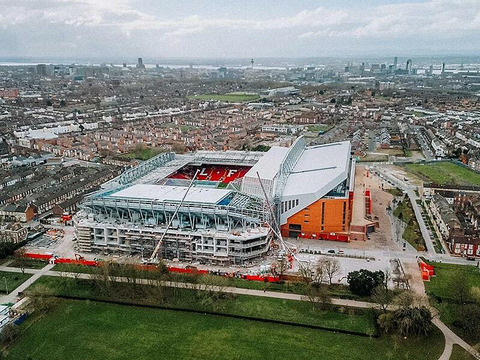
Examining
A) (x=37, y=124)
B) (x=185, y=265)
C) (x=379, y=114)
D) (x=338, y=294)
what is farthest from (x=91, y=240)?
(x=379, y=114)

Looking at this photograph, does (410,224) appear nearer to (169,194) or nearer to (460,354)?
(460,354)

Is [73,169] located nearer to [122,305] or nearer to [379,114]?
[122,305]

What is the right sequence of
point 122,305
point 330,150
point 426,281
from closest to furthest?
1. point 122,305
2. point 426,281
3. point 330,150

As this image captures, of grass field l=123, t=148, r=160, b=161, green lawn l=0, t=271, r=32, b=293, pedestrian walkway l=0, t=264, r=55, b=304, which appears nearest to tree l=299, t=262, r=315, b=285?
pedestrian walkway l=0, t=264, r=55, b=304

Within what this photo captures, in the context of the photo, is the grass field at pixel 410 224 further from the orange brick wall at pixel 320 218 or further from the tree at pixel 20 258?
the tree at pixel 20 258

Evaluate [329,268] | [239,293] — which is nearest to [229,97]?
[329,268]

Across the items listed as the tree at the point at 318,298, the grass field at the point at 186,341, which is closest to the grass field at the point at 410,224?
the tree at the point at 318,298

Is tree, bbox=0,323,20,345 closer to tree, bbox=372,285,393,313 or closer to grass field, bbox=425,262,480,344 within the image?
tree, bbox=372,285,393,313

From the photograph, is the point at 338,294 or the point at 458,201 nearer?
the point at 338,294
